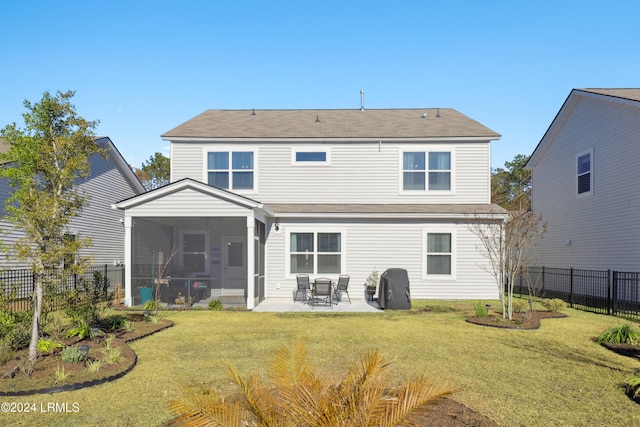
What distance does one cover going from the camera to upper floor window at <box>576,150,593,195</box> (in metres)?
16.8

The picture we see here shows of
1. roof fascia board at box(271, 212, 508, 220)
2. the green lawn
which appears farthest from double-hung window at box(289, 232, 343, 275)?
the green lawn

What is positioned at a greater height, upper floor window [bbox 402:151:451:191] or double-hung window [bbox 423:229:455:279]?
upper floor window [bbox 402:151:451:191]

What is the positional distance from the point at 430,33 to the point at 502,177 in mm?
29663

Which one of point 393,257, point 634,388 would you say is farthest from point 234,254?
point 634,388

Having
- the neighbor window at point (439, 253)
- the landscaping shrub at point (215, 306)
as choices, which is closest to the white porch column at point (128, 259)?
the landscaping shrub at point (215, 306)

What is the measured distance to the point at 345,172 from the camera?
1680 cm

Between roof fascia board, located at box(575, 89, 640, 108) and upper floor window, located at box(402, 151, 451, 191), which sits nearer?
roof fascia board, located at box(575, 89, 640, 108)

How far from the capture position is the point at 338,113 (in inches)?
795

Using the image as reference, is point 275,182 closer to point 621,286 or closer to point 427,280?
point 427,280

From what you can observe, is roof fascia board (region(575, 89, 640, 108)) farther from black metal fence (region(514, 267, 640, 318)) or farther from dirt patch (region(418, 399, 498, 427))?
dirt patch (region(418, 399, 498, 427))

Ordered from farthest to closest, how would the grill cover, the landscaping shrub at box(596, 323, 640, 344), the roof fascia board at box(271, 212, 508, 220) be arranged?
the roof fascia board at box(271, 212, 508, 220) → the grill cover → the landscaping shrub at box(596, 323, 640, 344)

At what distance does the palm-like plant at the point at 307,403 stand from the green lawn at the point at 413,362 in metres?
0.28

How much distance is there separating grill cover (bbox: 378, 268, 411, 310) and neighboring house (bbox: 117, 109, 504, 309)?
1.84 meters

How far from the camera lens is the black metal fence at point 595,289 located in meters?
13.2
